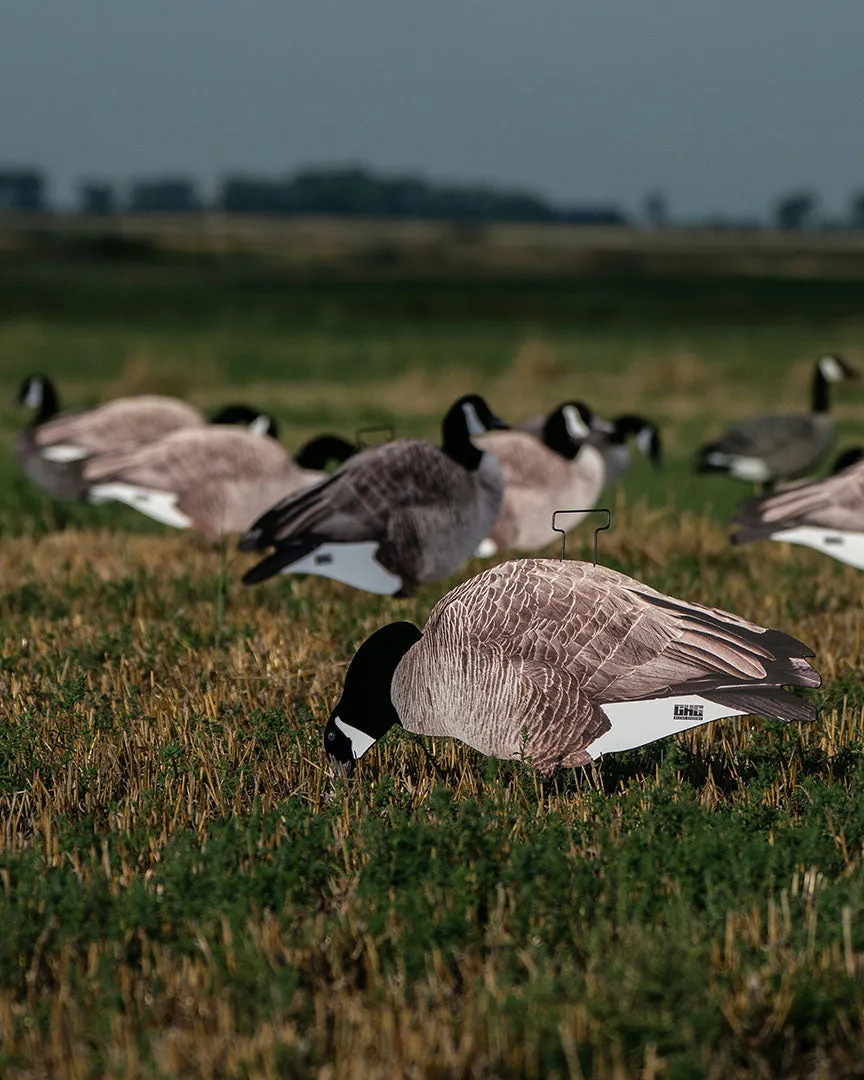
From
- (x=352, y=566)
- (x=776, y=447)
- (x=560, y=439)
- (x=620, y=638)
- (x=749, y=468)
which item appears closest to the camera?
(x=620, y=638)

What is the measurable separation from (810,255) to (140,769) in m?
152

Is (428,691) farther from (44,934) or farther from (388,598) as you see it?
(388,598)

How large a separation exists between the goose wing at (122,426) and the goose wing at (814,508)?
784 centimetres

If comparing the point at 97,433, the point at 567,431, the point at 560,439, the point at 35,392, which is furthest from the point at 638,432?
the point at 35,392

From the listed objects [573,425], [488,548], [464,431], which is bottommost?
[488,548]

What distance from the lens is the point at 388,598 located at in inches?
412

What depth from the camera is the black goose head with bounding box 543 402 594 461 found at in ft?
42.0

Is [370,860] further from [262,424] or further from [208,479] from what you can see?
[262,424]

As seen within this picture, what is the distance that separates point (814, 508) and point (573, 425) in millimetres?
3857

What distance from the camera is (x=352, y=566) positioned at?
9.89 metres

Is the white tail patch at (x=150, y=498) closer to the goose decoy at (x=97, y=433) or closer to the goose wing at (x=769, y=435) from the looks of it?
the goose decoy at (x=97, y=433)

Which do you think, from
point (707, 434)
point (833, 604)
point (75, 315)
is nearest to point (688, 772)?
point (833, 604)

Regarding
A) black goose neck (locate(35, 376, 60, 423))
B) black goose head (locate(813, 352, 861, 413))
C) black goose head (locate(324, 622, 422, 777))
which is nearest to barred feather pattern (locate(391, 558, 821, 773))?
black goose head (locate(324, 622, 422, 777))

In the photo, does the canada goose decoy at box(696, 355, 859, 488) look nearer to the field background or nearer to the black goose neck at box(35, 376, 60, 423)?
the field background
